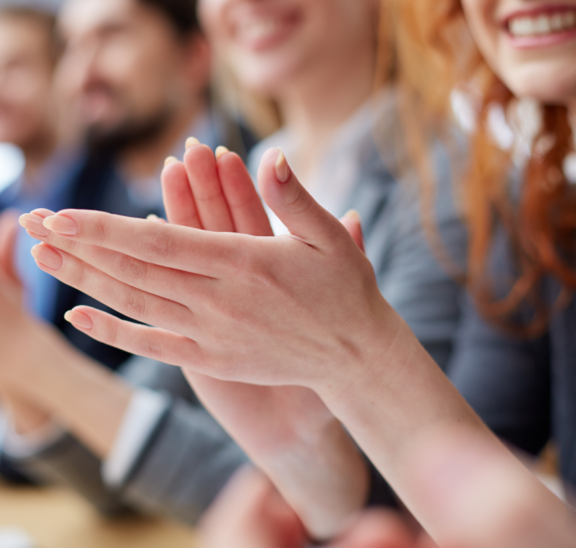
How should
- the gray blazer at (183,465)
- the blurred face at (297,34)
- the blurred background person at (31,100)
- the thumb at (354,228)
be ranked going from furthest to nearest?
1. the blurred background person at (31,100)
2. the blurred face at (297,34)
3. the gray blazer at (183,465)
4. the thumb at (354,228)

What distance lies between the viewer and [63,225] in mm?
242

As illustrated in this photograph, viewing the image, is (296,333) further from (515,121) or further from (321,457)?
(515,121)

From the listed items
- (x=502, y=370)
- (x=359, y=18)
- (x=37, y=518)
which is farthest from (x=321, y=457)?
(x=359, y=18)

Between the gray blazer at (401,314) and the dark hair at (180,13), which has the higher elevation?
the dark hair at (180,13)

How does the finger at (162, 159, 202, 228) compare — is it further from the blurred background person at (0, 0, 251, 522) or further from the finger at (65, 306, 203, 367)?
the blurred background person at (0, 0, 251, 522)

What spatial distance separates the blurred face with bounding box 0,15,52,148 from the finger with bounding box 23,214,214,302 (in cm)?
153

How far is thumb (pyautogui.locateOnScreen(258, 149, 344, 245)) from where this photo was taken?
0.79 feet

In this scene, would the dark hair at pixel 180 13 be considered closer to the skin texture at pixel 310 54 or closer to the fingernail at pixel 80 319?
the skin texture at pixel 310 54

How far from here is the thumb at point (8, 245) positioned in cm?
60

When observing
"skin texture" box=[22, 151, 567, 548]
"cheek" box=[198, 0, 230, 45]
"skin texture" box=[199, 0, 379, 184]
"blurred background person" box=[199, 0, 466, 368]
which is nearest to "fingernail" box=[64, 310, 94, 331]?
"skin texture" box=[22, 151, 567, 548]

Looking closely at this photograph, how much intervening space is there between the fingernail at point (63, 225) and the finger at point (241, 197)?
0.08m

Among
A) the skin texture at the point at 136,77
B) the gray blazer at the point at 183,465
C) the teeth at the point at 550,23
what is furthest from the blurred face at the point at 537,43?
the skin texture at the point at 136,77

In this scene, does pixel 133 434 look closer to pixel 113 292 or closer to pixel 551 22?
pixel 113 292

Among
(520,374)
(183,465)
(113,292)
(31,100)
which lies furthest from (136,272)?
(31,100)
